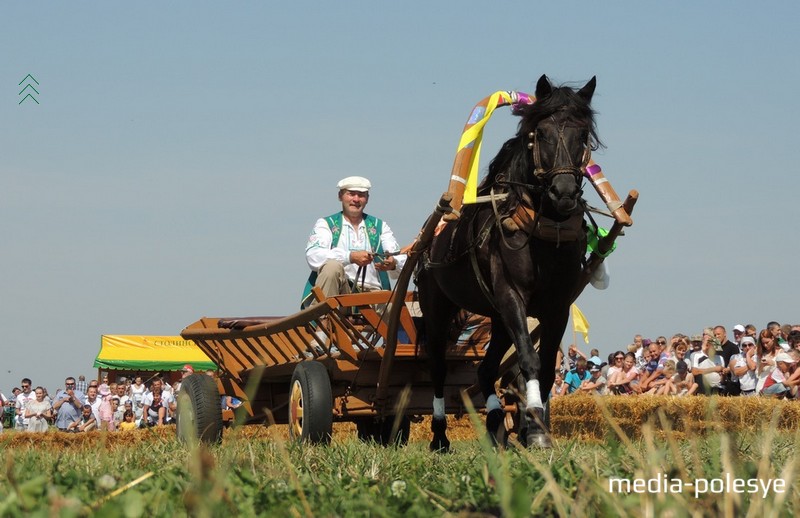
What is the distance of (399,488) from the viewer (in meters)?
3.85

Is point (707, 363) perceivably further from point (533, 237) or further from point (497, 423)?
point (533, 237)

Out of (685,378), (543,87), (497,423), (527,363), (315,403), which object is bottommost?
(497,423)

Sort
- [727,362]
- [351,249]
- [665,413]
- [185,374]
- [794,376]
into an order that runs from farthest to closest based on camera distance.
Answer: [185,374], [727,362], [794,376], [665,413], [351,249]

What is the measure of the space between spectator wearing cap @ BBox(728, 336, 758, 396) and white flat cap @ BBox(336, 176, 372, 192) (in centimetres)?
670

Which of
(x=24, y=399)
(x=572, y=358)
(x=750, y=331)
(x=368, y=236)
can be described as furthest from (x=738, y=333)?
(x=24, y=399)

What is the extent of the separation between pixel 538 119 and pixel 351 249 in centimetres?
259

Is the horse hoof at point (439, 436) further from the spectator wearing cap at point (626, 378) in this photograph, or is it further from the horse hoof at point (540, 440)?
the spectator wearing cap at point (626, 378)

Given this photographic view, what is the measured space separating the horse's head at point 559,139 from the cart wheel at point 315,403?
1959 millimetres

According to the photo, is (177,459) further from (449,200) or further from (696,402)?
(696,402)

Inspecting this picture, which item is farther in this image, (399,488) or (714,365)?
(714,365)

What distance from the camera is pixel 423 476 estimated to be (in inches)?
179

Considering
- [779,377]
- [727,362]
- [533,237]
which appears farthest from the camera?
[727,362]

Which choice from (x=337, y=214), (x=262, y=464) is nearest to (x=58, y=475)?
(x=262, y=464)

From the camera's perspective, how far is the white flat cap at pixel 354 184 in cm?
959
